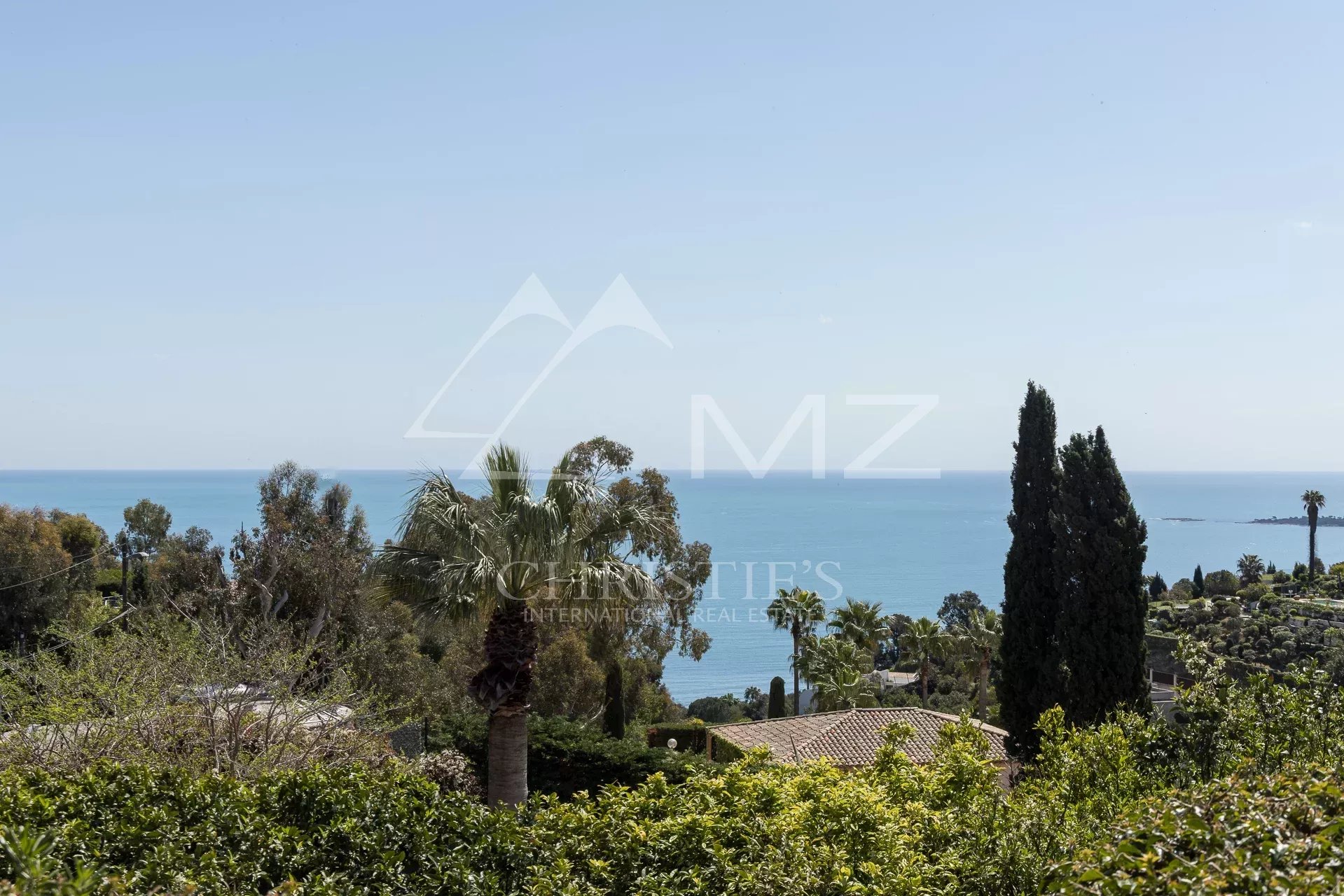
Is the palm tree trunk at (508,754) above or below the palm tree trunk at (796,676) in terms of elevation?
above

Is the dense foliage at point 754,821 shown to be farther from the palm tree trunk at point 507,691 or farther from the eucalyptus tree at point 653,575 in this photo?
the eucalyptus tree at point 653,575

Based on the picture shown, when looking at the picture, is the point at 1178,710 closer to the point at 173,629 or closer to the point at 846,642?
the point at 173,629

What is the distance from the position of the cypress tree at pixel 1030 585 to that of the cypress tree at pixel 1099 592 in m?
0.37

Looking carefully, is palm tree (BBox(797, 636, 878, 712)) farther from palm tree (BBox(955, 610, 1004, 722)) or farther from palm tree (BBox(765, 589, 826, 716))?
palm tree (BBox(955, 610, 1004, 722))

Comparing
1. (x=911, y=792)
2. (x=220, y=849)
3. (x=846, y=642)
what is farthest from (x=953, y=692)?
(x=220, y=849)

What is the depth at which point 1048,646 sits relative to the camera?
15359 millimetres

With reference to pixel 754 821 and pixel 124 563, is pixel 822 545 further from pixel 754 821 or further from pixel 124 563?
pixel 754 821

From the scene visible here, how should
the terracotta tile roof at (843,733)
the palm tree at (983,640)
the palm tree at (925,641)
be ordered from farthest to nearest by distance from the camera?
the palm tree at (925,641) < the palm tree at (983,640) < the terracotta tile roof at (843,733)

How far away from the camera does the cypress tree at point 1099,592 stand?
14.5 metres

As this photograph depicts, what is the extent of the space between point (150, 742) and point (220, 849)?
446 cm

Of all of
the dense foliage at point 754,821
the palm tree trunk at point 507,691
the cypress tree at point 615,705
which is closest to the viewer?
the dense foliage at point 754,821

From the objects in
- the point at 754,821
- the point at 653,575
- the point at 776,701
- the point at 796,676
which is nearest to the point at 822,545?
the point at 796,676

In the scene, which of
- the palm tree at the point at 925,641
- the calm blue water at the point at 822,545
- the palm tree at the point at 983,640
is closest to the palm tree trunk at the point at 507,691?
the palm tree at the point at 983,640

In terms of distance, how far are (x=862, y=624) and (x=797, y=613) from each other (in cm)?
191
